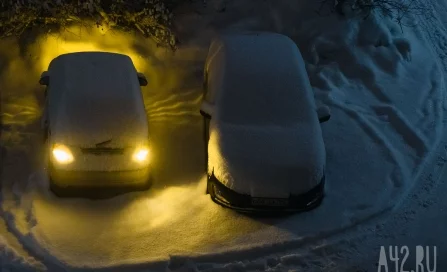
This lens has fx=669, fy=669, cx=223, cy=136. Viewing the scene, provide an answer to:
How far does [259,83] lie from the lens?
32.2 feet

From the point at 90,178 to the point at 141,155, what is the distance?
0.77 meters

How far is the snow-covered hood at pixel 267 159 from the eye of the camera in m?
8.81

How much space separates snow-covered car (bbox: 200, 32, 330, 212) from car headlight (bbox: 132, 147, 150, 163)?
35.0 inches

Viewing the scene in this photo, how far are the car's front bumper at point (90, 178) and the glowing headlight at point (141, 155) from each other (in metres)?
0.17

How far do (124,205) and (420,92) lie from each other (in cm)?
657

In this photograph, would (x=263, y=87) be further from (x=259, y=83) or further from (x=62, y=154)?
(x=62, y=154)

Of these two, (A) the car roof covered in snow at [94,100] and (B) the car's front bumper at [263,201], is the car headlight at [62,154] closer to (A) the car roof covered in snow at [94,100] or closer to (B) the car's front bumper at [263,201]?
(A) the car roof covered in snow at [94,100]

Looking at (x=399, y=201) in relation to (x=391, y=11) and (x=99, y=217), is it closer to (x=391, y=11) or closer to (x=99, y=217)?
(x=99, y=217)

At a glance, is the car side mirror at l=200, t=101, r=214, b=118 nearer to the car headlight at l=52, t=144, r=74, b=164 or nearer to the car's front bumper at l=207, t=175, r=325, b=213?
the car's front bumper at l=207, t=175, r=325, b=213

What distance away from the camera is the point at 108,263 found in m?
8.26

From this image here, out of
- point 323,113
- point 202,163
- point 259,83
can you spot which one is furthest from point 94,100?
point 323,113

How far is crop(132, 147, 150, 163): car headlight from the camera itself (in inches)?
370

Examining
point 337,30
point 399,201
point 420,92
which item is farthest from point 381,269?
point 337,30

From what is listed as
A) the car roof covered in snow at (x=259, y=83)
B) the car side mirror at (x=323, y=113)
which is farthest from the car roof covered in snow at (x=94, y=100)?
the car side mirror at (x=323, y=113)
